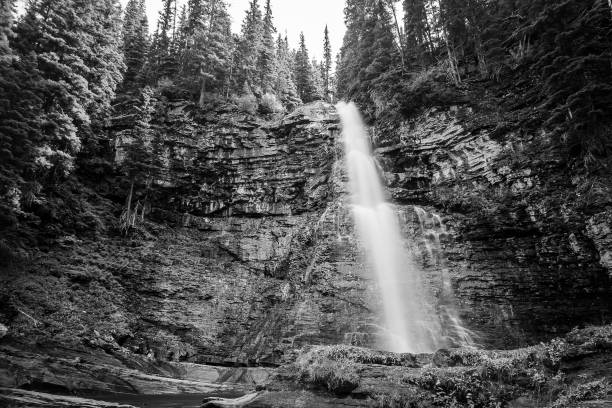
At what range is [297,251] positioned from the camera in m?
25.4

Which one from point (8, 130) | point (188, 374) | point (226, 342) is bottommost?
point (188, 374)

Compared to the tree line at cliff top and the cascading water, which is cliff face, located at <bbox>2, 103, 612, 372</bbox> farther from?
the tree line at cliff top

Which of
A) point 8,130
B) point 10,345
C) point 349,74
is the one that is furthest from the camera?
point 349,74

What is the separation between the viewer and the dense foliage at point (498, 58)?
1753cm

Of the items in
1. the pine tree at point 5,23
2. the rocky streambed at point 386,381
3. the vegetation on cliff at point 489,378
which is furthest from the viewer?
the pine tree at point 5,23

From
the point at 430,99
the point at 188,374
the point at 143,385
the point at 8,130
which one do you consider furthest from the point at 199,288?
the point at 430,99

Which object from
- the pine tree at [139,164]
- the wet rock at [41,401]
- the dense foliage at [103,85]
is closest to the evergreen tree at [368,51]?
the dense foliage at [103,85]

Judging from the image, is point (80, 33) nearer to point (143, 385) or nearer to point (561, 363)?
point (143, 385)

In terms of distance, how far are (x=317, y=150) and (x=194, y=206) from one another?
34.1 ft

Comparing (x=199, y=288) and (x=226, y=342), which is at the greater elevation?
(x=199, y=288)

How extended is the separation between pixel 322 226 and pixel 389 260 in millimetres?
4811

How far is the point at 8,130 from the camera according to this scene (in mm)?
16547

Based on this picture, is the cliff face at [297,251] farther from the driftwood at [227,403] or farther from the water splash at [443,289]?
the driftwood at [227,403]

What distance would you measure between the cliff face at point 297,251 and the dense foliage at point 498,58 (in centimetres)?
234
